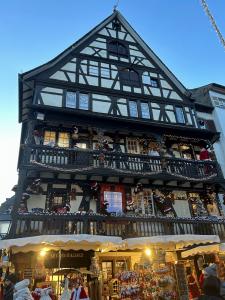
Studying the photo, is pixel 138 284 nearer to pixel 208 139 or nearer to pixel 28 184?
pixel 28 184

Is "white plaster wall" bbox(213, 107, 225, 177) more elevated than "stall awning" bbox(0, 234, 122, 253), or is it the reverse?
"white plaster wall" bbox(213, 107, 225, 177)

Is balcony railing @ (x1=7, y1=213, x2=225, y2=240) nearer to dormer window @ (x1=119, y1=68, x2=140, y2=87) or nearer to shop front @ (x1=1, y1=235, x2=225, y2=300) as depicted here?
shop front @ (x1=1, y1=235, x2=225, y2=300)

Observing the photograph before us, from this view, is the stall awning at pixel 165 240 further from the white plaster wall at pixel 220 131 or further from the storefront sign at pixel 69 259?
the white plaster wall at pixel 220 131

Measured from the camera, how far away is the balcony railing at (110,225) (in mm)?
11828

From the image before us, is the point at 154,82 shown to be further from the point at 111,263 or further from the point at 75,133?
the point at 111,263

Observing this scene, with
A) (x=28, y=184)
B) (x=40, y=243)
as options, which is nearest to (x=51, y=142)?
(x=28, y=184)

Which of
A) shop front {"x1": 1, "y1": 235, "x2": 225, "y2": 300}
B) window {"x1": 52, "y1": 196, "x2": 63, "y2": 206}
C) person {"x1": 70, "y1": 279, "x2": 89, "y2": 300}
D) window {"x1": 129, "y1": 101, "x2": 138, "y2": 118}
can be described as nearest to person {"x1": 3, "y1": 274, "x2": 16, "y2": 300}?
shop front {"x1": 1, "y1": 235, "x2": 225, "y2": 300}

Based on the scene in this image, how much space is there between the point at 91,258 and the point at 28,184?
15.8 ft

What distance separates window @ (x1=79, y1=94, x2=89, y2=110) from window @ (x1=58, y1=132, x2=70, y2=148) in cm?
216

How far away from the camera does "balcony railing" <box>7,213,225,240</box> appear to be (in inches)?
466

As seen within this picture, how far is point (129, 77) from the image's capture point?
19625 mm

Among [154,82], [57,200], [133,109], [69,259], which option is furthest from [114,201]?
[154,82]

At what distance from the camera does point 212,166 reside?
54.1ft

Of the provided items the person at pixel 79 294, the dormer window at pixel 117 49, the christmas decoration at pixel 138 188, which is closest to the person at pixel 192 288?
the christmas decoration at pixel 138 188
